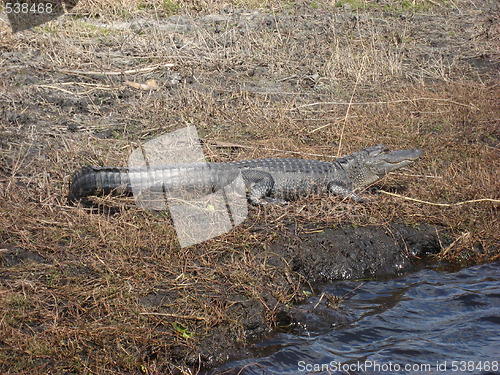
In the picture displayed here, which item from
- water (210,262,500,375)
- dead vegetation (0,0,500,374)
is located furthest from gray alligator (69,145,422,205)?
water (210,262,500,375)

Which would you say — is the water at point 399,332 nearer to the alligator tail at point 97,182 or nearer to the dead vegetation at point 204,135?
the dead vegetation at point 204,135

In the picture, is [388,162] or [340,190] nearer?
[340,190]

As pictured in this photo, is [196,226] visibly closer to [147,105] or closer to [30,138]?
[30,138]

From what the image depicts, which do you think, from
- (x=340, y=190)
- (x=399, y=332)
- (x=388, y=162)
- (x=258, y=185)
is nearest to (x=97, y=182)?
(x=258, y=185)

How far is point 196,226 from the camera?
4.91m

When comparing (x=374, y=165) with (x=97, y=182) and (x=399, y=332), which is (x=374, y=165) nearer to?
(x=399, y=332)

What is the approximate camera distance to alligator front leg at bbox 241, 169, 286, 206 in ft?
18.7

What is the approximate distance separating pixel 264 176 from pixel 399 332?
6.79 feet

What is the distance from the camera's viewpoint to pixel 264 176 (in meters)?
5.83

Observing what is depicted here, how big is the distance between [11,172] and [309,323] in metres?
3.16

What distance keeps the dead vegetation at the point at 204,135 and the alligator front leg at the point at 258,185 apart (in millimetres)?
297

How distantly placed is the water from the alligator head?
135 centimetres

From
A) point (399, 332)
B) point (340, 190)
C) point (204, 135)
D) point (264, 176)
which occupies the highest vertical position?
point (204, 135)

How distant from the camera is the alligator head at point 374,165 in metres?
6.20
